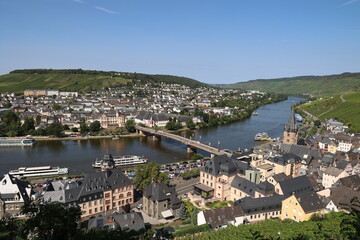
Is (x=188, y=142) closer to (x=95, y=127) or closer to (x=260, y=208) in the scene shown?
(x=95, y=127)

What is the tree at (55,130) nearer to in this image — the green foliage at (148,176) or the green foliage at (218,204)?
the green foliage at (148,176)

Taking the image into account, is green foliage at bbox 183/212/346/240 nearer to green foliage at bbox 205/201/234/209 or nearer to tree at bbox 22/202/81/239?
green foliage at bbox 205/201/234/209

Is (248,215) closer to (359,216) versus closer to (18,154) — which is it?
(359,216)

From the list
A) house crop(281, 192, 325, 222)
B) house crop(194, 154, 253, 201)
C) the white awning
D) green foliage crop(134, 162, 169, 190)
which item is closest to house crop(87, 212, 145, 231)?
the white awning

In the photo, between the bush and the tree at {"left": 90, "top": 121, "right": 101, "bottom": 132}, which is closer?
the bush

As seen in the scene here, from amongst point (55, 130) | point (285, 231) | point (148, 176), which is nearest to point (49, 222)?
point (285, 231)

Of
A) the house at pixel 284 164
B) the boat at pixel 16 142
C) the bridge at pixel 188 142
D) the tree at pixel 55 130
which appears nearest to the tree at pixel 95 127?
the tree at pixel 55 130
